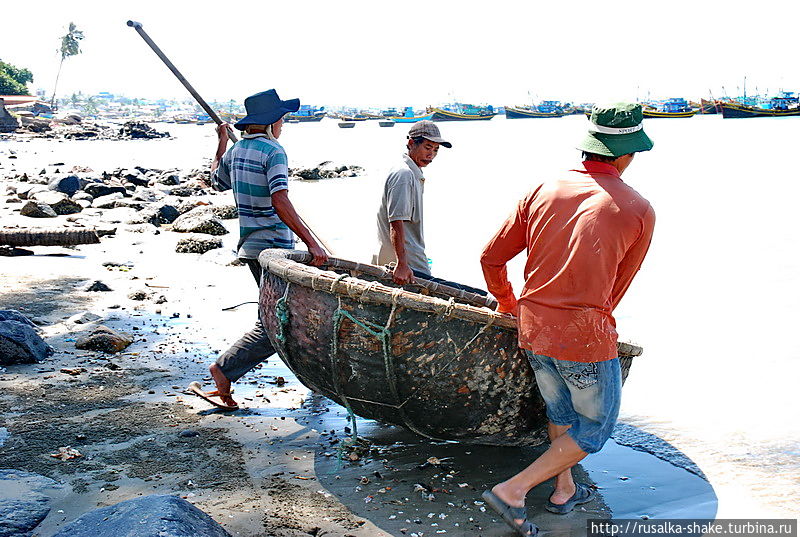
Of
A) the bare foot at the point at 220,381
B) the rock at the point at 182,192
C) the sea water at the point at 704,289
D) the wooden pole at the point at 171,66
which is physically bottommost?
the sea water at the point at 704,289

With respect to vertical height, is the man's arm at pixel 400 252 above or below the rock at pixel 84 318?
above

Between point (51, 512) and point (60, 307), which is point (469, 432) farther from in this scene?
point (60, 307)

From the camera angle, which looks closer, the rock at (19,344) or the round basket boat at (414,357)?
the round basket boat at (414,357)

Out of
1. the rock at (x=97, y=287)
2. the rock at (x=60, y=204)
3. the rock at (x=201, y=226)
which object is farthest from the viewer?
the rock at (x=60, y=204)

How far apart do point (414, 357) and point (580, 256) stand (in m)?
0.94

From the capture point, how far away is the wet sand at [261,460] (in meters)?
3.40

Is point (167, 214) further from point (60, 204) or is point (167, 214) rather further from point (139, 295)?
point (139, 295)

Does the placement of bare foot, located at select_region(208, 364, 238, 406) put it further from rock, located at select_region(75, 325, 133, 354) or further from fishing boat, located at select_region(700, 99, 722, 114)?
fishing boat, located at select_region(700, 99, 722, 114)

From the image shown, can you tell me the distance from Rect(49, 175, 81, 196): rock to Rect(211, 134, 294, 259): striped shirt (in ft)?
43.1

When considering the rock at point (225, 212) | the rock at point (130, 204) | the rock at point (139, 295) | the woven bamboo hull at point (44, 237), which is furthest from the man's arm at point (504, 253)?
the rock at point (130, 204)

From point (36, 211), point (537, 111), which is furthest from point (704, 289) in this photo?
point (537, 111)

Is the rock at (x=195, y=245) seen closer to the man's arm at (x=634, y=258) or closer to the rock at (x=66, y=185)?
the rock at (x=66, y=185)

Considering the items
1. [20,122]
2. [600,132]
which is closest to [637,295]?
[600,132]

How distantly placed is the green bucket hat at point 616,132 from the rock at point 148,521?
6.63 ft
